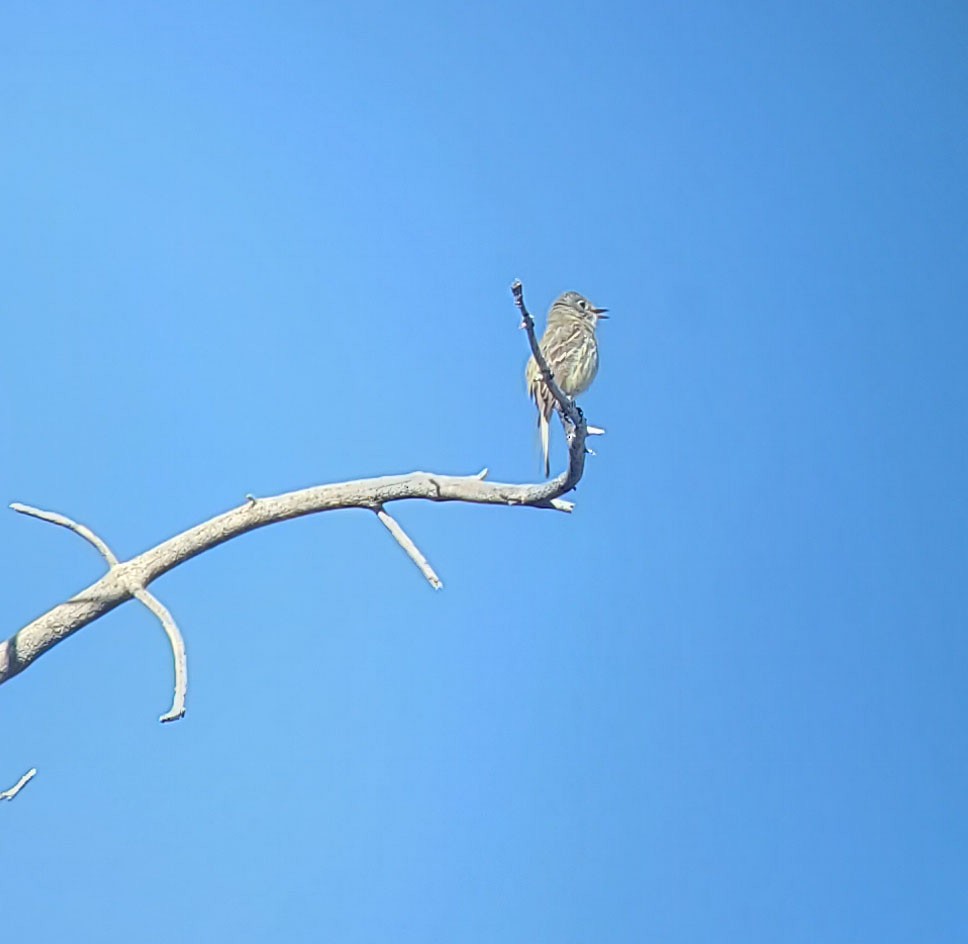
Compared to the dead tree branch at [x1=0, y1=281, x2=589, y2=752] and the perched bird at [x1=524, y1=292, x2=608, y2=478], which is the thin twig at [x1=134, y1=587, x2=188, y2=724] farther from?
the perched bird at [x1=524, y1=292, x2=608, y2=478]

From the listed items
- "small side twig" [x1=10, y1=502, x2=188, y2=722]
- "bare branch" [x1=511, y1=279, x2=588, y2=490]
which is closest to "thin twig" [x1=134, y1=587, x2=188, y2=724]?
"small side twig" [x1=10, y1=502, x2=188, y2=722]

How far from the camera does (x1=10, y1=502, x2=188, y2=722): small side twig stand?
312cm

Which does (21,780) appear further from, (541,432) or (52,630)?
(541,432)

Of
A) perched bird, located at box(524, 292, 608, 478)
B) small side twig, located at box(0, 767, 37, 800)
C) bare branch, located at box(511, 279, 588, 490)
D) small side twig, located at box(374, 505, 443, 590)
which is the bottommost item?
small side twig, located at box(0, 767, 37, 800)

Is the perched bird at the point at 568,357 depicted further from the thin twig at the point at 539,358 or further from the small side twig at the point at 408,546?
the small side twig at the point at 408,546

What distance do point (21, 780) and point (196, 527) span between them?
0.91m

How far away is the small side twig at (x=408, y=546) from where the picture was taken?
3.42 m

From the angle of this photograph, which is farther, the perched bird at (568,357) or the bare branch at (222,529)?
the perched bird at (568,357)

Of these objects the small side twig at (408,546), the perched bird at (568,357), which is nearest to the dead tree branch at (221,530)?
the small side twig at (408,546)

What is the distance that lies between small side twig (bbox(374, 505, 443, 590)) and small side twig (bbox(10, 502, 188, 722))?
2.21ft

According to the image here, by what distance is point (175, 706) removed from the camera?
3.11m

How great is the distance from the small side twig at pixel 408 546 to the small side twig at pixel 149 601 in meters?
0.67

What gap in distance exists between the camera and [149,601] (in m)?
3.33

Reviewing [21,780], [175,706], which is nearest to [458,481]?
[175,706]
